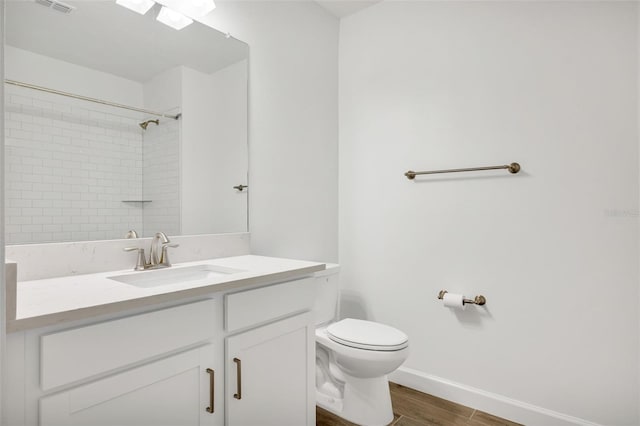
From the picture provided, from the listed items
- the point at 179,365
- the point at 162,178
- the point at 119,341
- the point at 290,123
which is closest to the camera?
the point at 119,341

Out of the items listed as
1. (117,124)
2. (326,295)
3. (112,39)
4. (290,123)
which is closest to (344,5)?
(290,123)

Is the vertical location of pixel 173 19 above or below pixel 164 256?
above

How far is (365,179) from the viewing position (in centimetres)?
245

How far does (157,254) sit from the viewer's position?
1.57m

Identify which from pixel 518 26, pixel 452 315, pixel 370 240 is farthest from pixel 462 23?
pixel 452 315

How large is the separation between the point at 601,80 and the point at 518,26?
1.57 feet

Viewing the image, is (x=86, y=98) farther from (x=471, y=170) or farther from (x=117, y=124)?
(x=471, y=170)

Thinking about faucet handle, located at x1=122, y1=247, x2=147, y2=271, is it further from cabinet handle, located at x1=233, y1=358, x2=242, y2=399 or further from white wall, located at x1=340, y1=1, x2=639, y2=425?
white wall, located at x1=340, y1=1, x2=639, y2=425

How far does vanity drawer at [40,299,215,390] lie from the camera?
871 mm

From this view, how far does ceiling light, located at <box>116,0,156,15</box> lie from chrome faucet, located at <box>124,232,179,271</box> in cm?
94

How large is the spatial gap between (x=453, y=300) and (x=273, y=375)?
1.06m

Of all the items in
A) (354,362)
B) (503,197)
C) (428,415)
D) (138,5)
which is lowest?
(428,415)

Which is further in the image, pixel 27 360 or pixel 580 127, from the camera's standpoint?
pixel 580 127

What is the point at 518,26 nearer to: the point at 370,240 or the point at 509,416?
the point at 370,240
